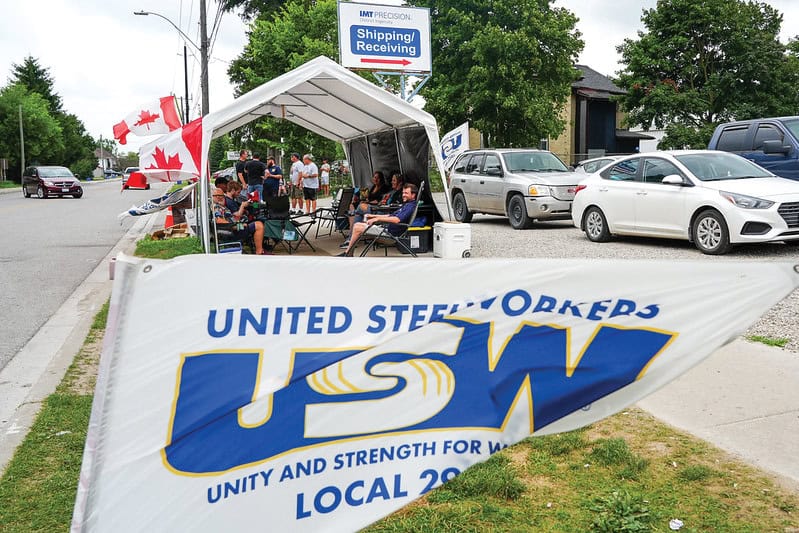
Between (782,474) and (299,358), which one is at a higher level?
(299,358)

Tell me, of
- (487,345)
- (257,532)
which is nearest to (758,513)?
(487,345)

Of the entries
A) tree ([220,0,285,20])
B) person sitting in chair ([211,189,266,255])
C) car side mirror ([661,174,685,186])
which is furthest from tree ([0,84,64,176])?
car side mirror ([661,174,685,186])

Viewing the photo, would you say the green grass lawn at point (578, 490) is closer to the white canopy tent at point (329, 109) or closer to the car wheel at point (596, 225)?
the white canopy tent at point (329, 109)

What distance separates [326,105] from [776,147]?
806 cm

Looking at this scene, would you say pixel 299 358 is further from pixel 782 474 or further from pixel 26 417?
pixel 26 417

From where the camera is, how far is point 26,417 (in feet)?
17.5

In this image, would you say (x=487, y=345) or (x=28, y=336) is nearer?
(x=487, y=345)

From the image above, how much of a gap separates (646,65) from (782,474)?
32973 millimetres

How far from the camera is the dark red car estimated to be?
3881 centimetres

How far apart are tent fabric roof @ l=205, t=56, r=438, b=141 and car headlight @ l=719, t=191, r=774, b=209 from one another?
4395 mm

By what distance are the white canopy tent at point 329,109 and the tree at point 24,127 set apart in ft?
194

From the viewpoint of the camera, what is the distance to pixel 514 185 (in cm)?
1686

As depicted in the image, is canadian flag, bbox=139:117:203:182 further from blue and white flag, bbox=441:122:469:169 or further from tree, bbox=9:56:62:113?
tree, bbox=9:56:62:113

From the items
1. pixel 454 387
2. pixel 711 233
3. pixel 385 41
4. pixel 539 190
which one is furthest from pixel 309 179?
pixel 454 387
